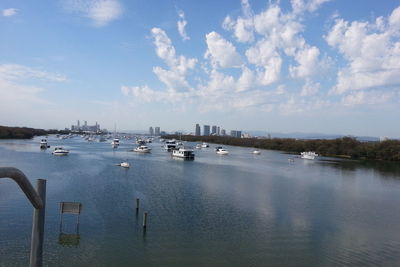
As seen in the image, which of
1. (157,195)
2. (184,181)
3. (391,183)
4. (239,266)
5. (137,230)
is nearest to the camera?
(239,266)

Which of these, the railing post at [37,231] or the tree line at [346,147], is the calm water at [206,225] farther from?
the tree line at [346,147]

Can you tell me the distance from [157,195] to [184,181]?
26.9 ft

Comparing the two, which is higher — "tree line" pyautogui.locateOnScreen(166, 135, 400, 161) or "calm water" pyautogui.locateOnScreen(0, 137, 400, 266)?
"tree line" pyautogui.locateOnScreen(166, 135, 400, 161)

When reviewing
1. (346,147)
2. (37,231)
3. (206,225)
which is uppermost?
(37,231)

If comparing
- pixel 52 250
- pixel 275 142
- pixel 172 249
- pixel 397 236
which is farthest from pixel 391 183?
pixel 275 142

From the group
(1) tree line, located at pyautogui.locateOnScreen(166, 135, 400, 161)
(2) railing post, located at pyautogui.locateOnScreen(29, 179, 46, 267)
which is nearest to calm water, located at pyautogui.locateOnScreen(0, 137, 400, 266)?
(2) railing post, located at pyautogui.locateOnScreen(29, 179, 46, 267)

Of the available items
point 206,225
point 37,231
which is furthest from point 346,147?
point 37,231

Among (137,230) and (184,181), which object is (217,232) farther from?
(184,181)

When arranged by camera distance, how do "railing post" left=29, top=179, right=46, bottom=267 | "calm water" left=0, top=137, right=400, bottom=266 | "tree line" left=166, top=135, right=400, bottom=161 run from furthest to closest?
"tree line" left=166, top=135, right=400, bottom=161 < "calm water" left=0, top=137, right=400, bottom=266 < "railing post" left=29, top=179, right=46, bottom=267

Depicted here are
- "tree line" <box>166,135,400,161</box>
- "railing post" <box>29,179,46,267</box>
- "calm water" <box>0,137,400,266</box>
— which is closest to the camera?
"railing post" <box>29,179,46,267</box>

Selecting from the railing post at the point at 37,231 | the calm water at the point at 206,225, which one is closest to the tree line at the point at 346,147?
the calm water at the point at 206,225

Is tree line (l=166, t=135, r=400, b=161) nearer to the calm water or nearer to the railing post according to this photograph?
the calm water

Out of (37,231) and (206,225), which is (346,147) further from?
(37,231)

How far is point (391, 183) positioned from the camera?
1586 inches
